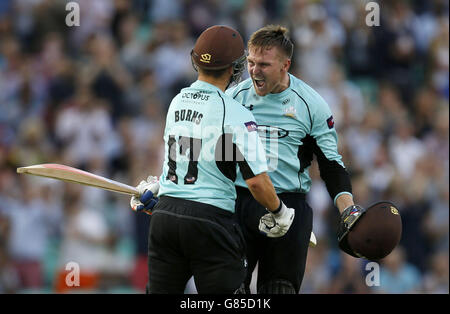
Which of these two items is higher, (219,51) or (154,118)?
(154,118)

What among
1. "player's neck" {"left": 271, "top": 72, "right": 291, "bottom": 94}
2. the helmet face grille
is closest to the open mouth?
"player's neck" {"left": 271, "top": 72, "right": 291, "bottom": 94}

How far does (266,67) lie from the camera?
588 centimetres

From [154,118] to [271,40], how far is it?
5.74m

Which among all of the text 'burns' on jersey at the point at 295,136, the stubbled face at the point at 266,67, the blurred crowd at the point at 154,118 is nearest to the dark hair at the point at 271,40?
the stubbled face at the point at 266,67

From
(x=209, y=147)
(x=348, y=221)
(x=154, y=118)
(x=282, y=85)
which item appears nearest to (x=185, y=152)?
(x=209, y=147)

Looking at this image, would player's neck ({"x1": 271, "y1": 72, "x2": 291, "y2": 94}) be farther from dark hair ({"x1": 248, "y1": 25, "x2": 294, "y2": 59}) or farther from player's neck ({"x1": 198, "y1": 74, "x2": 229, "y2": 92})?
player's neck ({"x1": 198, "y1": 74, "x2": 229, "y2": 92})

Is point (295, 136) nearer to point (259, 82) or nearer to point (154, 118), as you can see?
point (259, 82)

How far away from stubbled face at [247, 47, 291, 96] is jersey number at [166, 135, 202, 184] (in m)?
0.97

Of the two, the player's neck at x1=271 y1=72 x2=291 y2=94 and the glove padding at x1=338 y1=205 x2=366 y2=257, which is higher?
the player's neck at x1=271 y1=72 x2=291 y2=94

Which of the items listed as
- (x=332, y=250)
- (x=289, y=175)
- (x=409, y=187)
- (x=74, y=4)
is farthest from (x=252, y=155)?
(x=74, y=4)

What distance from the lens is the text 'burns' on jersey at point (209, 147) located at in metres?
5.12

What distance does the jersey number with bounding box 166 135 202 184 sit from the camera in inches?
203

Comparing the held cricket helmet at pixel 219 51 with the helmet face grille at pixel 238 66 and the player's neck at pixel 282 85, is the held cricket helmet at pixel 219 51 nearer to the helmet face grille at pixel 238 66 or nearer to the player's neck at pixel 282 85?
the helmet face grille at pixel 238 66

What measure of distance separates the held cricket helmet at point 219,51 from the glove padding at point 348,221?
4.32 ft
